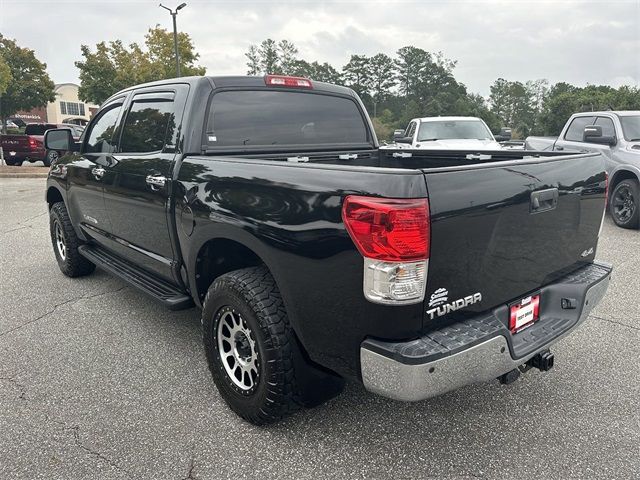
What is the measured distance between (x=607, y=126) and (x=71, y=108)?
82.3m

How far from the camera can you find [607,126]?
8.34 meters

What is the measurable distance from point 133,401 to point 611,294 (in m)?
4.25

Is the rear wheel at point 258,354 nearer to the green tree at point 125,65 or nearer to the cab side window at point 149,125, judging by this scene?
the cab side window at point 149,125

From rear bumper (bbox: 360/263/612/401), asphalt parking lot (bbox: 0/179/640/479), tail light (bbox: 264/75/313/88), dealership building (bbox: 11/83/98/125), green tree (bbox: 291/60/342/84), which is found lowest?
asphalt parking lot (bbox: 0/179/640/479)

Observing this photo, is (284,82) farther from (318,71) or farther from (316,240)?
(318,71)

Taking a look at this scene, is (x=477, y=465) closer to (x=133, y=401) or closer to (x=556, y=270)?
(x=556, y=270)

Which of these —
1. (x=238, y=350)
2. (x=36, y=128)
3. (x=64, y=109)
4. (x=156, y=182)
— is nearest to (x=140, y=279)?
(x=156, y=182)

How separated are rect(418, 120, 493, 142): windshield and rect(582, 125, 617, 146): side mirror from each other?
12.0ft

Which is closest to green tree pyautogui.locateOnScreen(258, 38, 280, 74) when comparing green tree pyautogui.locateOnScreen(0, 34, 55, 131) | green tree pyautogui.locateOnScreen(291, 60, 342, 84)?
green tree pyautogui.locateOnScreen(291, 60, 342, 84)

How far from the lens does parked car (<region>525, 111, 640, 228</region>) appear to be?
755 cm

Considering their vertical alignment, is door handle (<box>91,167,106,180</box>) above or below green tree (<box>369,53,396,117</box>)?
below

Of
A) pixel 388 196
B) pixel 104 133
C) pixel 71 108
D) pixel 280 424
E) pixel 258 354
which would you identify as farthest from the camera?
pixel 71 108

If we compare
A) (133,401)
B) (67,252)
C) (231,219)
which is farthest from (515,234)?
(67,252)

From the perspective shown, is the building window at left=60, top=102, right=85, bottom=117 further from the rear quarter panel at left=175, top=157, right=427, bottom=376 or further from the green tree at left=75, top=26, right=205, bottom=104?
the rear quarter panel at left=175, top=157, right=427, bottom=376
